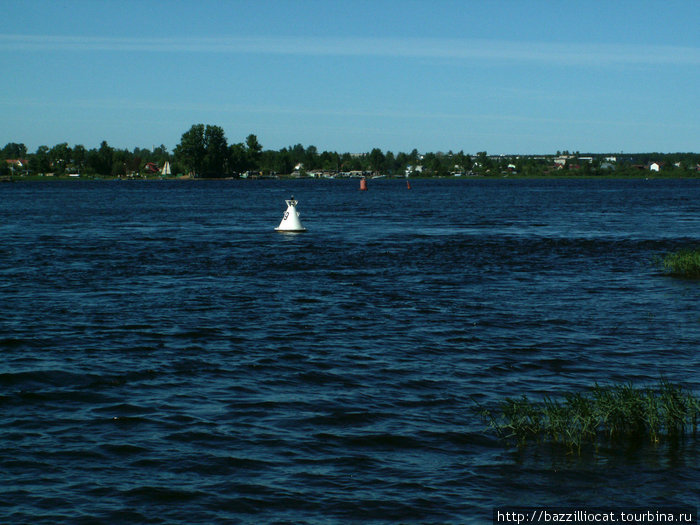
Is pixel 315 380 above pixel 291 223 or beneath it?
beneath

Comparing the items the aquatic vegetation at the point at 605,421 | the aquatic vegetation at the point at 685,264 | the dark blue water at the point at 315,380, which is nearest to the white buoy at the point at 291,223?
the dark blue water at the point at 315,380

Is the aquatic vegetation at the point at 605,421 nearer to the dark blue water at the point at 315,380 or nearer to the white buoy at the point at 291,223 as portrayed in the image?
the dark blue water at the point at 315,380

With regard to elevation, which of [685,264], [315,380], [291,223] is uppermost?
[291,223]

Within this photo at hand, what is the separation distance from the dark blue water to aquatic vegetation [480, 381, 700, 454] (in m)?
0.48

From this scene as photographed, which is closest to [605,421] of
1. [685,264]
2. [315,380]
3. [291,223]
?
[315,380]

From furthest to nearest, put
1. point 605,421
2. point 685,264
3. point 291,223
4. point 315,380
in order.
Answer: point 291,223, point 685,264, point 315,380, point 605,421

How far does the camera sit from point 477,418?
47.3 ft

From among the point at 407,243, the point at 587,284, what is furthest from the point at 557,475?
the point at 407,243

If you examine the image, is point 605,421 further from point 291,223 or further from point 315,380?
point 291,223

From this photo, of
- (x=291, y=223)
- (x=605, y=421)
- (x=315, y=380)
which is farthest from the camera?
(x=291, y=223)

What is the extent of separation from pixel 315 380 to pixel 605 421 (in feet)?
19.4

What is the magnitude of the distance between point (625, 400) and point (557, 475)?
2563mm

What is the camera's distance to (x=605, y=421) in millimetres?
13375

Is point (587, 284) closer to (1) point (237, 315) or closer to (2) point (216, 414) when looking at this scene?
(1) point (237, 315)
